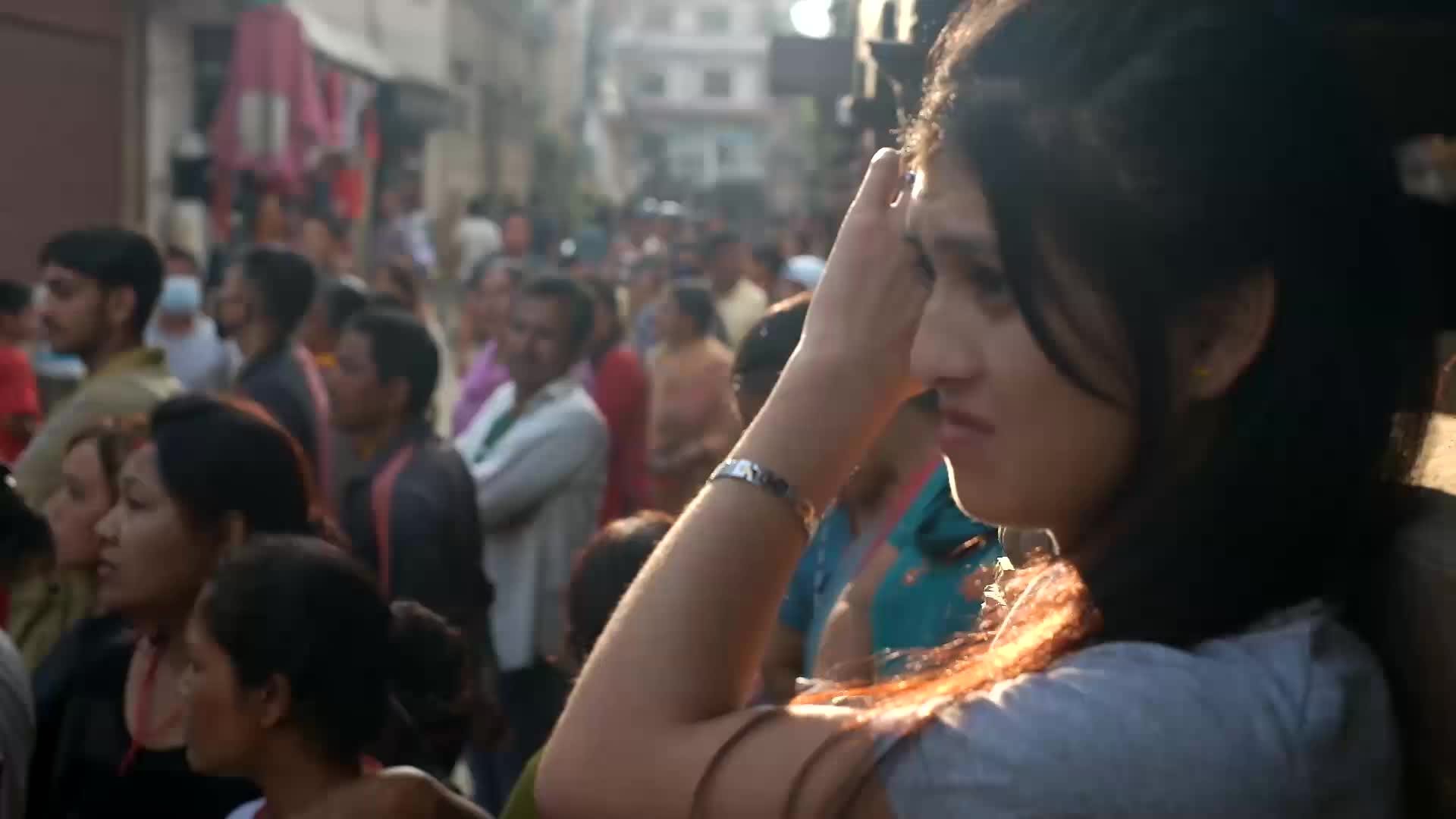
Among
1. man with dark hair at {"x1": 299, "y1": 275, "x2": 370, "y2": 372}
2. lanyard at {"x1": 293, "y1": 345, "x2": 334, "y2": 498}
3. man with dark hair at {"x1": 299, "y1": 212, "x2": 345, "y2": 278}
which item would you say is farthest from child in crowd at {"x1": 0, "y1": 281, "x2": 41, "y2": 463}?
man with dark hair at {"x1": 299, "y1": 212, "x2": 345, "y2": 278}

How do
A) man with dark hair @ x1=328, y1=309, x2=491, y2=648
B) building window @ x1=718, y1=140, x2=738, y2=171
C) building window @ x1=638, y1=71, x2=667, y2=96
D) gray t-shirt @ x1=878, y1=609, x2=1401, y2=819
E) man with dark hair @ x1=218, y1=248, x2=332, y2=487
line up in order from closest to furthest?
gray t-shirt @ x1=878, y1=609, x2=1401, y2=819 < man with dark hair @ x1=328, y1=309, x2=491, y2=648 < man with dark hair @ x1=218, y1=248, x2=332, y2=487 < building window @ x1=718, y1=140, x2=738, y2=171 < building window @ x1=638, y1=71, x2=667, y2=96

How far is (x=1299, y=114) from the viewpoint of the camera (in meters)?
1.22

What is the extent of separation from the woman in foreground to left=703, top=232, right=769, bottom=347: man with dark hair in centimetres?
901

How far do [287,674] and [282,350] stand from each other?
3.36m

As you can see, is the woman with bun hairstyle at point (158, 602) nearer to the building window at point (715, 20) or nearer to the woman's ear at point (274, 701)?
the woman's ear at point (274, 701)

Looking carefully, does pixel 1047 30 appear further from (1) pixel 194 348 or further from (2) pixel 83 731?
(1) pixel 194 348

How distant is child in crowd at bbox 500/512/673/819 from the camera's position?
3.20 metres

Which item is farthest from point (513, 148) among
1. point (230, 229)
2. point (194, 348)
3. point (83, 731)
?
point (83, 731)

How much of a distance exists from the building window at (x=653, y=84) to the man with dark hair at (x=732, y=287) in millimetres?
77726

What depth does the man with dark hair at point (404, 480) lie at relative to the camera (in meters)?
4.45

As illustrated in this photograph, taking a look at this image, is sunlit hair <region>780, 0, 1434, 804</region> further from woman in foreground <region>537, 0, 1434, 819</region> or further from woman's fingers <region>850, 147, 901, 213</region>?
woman's fingers <region>850, 147, 901, 213</region>

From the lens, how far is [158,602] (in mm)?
3041

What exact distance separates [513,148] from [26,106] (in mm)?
23040

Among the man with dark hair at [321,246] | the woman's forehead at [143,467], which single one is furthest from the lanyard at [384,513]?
the man with dark hair at [321,246]
